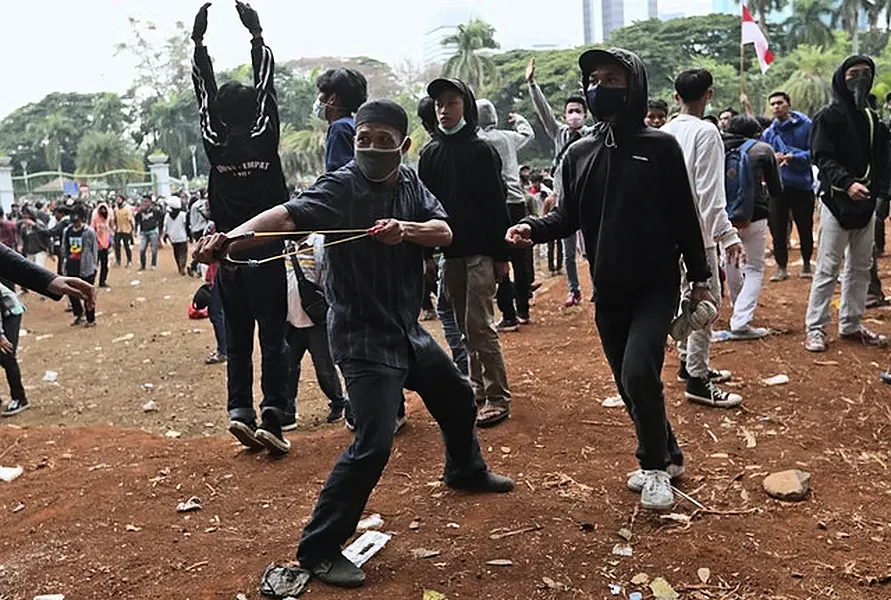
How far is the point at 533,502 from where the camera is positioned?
13.2 feet

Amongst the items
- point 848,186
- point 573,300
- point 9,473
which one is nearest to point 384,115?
point 9,473

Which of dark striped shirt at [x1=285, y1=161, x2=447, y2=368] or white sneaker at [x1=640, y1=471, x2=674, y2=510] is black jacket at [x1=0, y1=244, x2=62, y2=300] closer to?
dark striped shirt at [x1=285, y1=161, x2=447, y2=368]

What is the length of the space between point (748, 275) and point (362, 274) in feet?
14.8

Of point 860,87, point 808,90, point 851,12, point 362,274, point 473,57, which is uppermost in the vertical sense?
point 851,12

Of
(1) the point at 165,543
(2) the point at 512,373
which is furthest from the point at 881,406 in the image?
(1) the point at 165,543

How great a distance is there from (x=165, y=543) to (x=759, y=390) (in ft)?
12.9

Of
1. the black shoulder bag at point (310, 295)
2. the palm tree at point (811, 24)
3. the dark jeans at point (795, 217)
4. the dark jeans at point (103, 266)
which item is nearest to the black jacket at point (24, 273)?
the black shoulder bag at point (310, 295)

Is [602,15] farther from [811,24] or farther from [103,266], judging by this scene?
[103,266]

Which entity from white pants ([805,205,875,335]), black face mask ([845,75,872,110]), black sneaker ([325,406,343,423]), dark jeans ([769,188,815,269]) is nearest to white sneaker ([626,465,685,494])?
black sneaker ([325,406,343,423])

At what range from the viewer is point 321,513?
3.35 m

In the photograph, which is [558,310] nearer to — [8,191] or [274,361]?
[274,361]

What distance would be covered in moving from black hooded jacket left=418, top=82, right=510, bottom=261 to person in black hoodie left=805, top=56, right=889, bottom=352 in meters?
2.69

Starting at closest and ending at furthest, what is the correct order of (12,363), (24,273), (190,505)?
(24,273) → (190,505) → (12,363)

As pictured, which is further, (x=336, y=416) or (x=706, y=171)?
(x=336, y=416)
